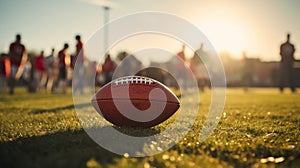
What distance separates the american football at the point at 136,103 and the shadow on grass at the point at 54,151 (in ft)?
1.70

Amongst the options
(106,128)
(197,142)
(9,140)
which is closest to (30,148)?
(9,140)

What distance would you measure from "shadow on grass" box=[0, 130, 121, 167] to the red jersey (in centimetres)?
1067

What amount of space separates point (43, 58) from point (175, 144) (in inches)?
599

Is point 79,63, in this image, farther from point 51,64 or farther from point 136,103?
point 136,103

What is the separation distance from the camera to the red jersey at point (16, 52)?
13.7 metres

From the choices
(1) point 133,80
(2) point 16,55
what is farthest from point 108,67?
(1) point 133,80

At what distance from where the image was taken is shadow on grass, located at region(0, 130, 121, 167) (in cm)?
271

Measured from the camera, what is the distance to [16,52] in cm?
1384

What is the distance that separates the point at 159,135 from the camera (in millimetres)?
4066

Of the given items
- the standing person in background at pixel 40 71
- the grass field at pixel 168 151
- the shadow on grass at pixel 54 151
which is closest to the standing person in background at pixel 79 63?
the standing person in background at pixel 40 71

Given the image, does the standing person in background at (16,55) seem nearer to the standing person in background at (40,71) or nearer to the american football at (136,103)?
the standing person in background at (40,71)

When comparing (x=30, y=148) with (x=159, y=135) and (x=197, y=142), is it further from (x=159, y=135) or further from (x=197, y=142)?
(x=197, y=142)

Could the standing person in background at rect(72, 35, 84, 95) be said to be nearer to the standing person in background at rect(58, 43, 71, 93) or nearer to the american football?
the standing person in background at rect(58, 43, 71, 93)

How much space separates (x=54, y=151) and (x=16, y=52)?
11.8 meters
